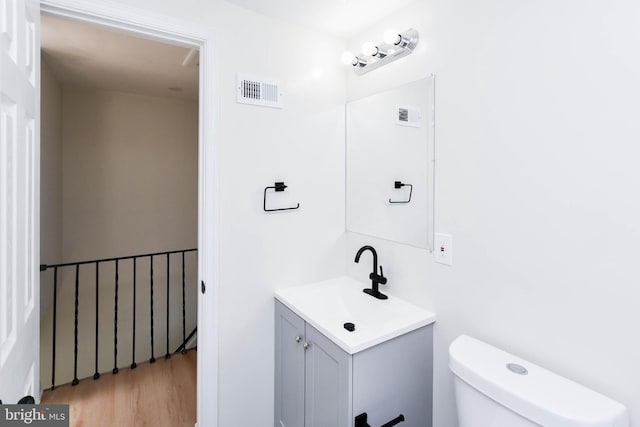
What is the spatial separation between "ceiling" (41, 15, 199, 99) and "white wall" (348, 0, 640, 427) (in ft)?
6.40

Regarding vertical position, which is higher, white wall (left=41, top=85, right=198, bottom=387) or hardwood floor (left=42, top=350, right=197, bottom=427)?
white wall (left=41, top=85, right=198, bottom=387)

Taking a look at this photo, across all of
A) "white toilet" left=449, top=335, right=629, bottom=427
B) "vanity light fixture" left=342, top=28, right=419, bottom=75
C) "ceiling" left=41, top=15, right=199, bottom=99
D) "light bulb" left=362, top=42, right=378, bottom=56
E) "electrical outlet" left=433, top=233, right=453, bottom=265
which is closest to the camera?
"white toilet" left=449, top=335, right=629, bottom=427

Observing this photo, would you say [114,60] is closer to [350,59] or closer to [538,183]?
[350,59]

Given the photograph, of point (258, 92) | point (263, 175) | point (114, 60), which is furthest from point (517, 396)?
point (114, 60)

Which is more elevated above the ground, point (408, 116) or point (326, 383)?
point (408, 116)

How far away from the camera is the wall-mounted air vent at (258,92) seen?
1.59m

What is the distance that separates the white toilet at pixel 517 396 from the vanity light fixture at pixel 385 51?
4.52 feet

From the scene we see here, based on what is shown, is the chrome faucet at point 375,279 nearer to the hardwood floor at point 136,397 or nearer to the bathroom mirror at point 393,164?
the bathroom mirror at point 393,164

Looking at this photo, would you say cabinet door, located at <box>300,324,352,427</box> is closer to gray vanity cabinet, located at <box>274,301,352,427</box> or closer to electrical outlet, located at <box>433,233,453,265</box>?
gray vanity cabinet, located at <box>274,301,352,427</box>

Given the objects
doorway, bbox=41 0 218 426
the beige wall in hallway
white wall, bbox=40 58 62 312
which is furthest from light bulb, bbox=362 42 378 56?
the beige wall in hallway

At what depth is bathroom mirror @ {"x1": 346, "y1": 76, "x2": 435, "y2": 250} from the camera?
1.50m

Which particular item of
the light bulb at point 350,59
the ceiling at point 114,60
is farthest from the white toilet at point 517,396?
the ceiling at point 114,60

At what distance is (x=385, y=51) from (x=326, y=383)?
164 cm
